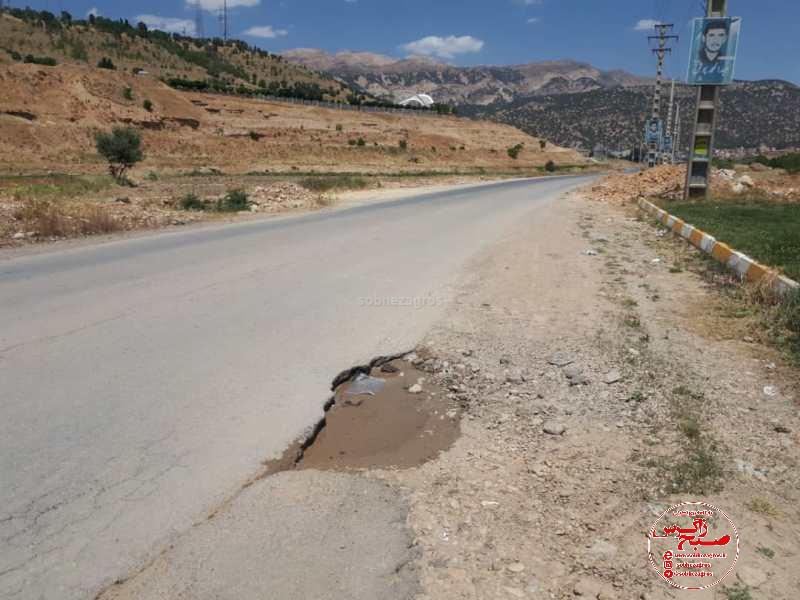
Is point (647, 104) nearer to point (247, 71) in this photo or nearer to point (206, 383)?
point (247, 71)

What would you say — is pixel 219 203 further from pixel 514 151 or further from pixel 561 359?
pixel 514 151

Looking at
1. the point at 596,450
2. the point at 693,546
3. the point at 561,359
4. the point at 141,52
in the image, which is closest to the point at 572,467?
the point at 596,450

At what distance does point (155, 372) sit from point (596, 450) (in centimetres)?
329

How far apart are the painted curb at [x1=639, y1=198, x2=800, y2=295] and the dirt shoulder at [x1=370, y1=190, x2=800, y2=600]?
75 centimetres

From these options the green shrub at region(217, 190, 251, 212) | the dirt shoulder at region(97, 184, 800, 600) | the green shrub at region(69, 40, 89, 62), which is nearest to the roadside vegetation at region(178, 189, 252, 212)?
the green shrub at region(217, 190, 251, 212)

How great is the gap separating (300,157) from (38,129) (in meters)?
18.6

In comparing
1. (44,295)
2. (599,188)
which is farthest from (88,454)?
(599,188)

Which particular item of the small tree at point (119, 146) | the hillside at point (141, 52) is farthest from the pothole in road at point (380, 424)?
the hillside at point (141, 52)

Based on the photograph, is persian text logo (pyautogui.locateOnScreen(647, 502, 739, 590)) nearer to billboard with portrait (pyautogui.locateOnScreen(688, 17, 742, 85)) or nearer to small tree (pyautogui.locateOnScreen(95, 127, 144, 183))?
billboard with portrait (pyautogui.locateOnScreen(688, 17, 742, 85))

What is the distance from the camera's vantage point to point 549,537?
296cm

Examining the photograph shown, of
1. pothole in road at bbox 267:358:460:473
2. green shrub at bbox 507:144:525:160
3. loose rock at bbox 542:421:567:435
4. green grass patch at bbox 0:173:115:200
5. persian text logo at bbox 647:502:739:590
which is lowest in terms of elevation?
pothole in road at bbox 267:358:460:473

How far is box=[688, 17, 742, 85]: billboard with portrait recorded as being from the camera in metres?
19.4

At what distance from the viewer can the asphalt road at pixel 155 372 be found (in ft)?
9.77

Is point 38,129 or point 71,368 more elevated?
point 38,129
